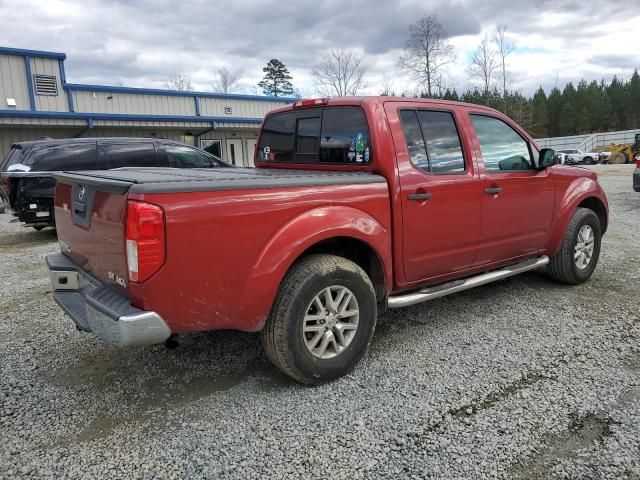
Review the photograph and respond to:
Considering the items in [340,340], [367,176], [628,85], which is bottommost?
[340,340]

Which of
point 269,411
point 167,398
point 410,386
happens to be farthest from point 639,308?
point 167,398

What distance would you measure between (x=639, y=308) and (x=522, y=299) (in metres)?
1.02

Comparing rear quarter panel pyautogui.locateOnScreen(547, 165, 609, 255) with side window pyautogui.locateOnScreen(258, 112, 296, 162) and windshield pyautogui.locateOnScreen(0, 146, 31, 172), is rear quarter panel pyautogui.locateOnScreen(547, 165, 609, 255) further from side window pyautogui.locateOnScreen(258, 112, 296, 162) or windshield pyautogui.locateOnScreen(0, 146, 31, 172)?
windshield pyautogui.locateOnScreen(0, 146, 31, 172)

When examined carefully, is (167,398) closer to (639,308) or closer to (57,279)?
(57,279)

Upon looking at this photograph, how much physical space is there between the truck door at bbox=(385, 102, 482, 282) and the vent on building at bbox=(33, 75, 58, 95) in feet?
61.8

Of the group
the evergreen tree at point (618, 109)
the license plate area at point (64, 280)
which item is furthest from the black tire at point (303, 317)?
the evergreen tree at point (618, 109)

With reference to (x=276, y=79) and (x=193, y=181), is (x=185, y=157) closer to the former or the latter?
(x=193, y=181)

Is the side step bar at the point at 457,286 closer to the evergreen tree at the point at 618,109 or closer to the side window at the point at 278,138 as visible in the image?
the side window at the point at 278,138

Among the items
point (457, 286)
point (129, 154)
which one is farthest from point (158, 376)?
point (129, 154)

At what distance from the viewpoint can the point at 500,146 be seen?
4.40m

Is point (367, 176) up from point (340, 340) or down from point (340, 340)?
up

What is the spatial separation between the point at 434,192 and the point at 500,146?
1.17 metres

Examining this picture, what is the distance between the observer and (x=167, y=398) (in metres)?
3.04

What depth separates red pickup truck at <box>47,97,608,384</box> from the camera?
2.54 metres
